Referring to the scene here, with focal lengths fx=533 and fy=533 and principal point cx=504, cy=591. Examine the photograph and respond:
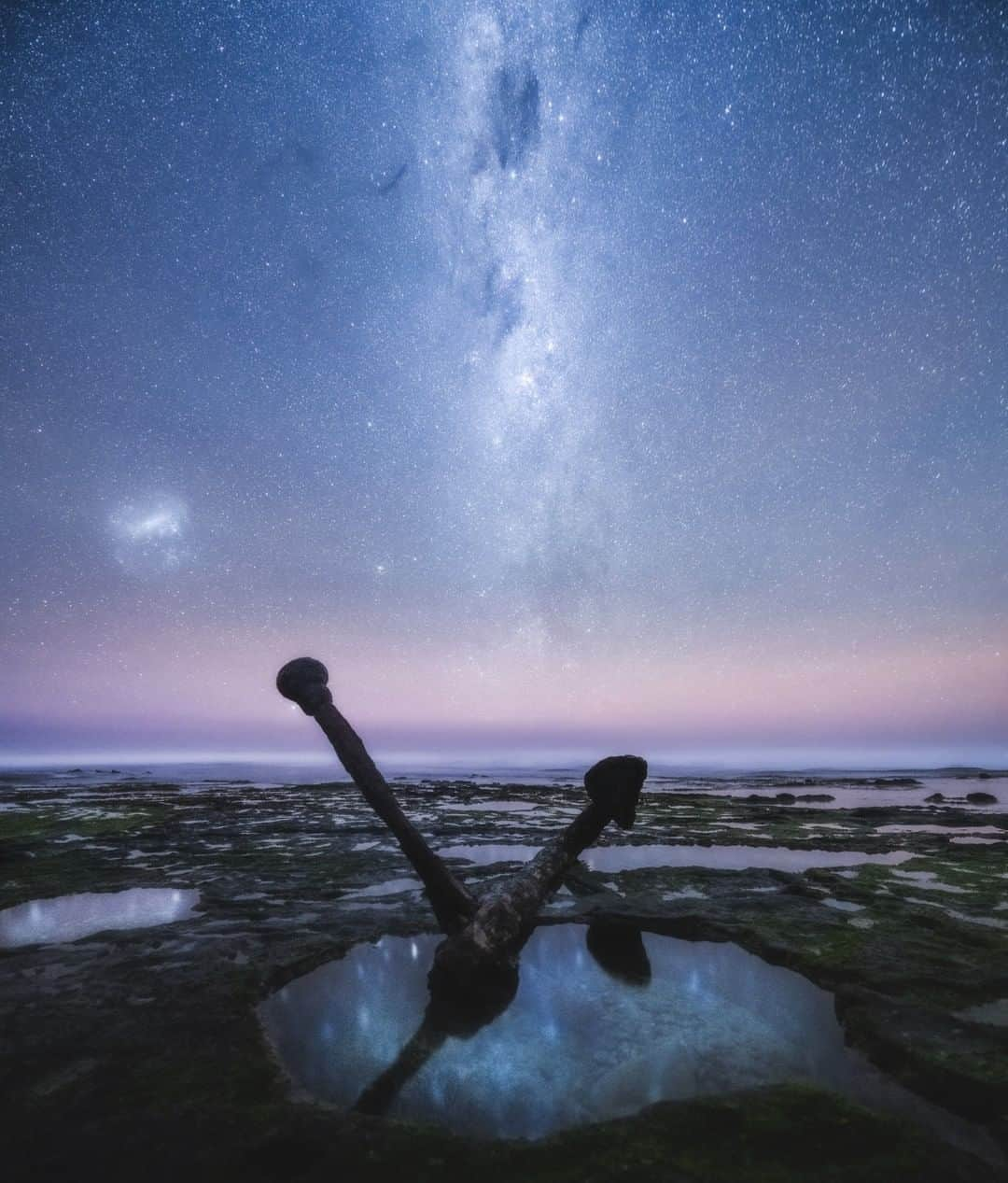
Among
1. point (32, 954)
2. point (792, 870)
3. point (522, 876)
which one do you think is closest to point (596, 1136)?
point (522, 876)

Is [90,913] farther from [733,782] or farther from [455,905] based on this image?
[733,782]

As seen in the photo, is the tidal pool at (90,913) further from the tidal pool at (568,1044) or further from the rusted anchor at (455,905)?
the rusted anchor at (455,905)

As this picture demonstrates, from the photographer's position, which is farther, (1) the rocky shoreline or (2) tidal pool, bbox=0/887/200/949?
(2) tidal pool, bbox=0/887/200/949

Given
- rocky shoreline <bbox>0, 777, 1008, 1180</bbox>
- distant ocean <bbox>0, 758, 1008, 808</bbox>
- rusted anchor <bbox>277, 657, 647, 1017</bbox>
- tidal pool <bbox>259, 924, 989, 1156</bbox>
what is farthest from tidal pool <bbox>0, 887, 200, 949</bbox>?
distant ocean <bbox>0, 758, 1008, 808</bbox>

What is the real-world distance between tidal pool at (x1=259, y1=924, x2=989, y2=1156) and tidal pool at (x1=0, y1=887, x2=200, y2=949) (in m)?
3.02

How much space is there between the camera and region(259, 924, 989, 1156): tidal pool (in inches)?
107

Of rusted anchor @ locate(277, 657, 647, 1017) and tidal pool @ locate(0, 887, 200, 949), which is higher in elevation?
rusted anchor @ locate(277, 657, 647, 1017)

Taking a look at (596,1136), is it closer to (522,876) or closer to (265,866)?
(522,876)

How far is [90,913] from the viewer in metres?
6.36

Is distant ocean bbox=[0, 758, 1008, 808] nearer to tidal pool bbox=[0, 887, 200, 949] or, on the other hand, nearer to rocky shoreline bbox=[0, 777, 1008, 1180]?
rocky shoreline bbox=[0, 777, 1008, 1180]

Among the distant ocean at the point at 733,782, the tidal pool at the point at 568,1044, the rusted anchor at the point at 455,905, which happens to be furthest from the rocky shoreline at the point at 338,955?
the distant ocean at the point at 733,782

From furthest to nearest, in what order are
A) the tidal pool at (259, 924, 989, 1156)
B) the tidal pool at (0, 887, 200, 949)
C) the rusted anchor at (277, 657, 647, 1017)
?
the tidal pool at (0, 887, 200, 949)
the rusted anchor at (277, 657, 647, 1017)
the tidal pool at (259, 924, 989, 1156)

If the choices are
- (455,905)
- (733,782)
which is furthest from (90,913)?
(733,782)

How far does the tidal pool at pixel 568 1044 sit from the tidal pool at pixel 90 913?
9.90ft
